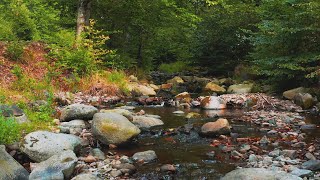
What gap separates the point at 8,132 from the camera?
19.5 feet

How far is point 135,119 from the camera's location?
8367mm

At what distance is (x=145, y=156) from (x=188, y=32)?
57.7ft

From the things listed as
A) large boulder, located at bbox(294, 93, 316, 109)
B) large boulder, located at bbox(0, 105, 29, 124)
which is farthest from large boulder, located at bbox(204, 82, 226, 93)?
large boulder, located at bbox(0, 105, 29, 124)

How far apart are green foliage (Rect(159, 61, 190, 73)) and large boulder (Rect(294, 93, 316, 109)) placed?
1254cm

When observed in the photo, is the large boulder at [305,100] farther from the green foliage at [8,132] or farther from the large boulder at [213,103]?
the green foliage at [8,132]

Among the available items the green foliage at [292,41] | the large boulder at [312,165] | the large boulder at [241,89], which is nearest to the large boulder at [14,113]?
the large boulder at [312,165]

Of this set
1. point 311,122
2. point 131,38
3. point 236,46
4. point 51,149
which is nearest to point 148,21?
point 131,38

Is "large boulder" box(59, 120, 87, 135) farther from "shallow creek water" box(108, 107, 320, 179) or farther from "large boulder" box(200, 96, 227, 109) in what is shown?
"large boulder" box(200, 96, 227, 109)

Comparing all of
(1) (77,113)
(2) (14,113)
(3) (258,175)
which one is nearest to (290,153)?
(3) (258,175)

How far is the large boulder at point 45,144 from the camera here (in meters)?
5.72

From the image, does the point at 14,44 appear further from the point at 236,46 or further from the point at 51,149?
the point at 236,46

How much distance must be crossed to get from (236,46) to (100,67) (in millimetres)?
7542

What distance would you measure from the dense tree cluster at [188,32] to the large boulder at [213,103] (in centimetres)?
211

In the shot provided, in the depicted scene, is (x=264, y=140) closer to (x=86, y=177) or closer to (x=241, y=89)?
(x=86, y=177)
